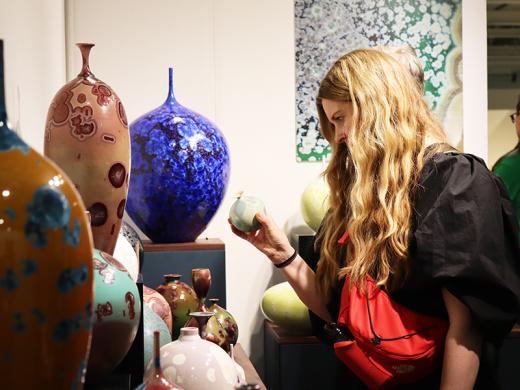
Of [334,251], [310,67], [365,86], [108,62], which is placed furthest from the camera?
[310,67]

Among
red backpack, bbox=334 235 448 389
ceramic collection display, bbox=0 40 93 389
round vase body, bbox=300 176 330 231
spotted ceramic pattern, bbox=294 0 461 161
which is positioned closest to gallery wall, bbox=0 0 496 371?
spotted ceramic pattern, bbox=294 0 461 161

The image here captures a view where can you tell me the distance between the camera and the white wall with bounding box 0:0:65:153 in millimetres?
1195

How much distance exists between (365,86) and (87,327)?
1.20 m

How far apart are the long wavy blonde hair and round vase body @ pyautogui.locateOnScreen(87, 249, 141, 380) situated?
737 mm

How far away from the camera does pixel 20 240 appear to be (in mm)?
560

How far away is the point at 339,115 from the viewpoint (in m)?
1.78

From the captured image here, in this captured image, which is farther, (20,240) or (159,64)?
(159,64)

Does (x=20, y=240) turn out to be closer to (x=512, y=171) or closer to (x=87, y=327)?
(x=87, y=327)

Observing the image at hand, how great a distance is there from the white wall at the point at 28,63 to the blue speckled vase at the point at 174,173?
0.96 ft

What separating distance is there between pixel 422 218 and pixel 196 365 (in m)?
0.71

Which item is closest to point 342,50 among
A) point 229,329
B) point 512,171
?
point 512,171

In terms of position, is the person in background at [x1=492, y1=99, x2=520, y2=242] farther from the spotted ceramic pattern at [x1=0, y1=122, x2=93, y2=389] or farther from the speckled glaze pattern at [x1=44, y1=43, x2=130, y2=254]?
the spotted ceramic pattern at [x1=0, y1=122, x2=93, y2=389]

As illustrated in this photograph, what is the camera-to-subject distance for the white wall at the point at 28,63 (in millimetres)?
1195

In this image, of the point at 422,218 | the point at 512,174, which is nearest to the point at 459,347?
the point at 422,218
